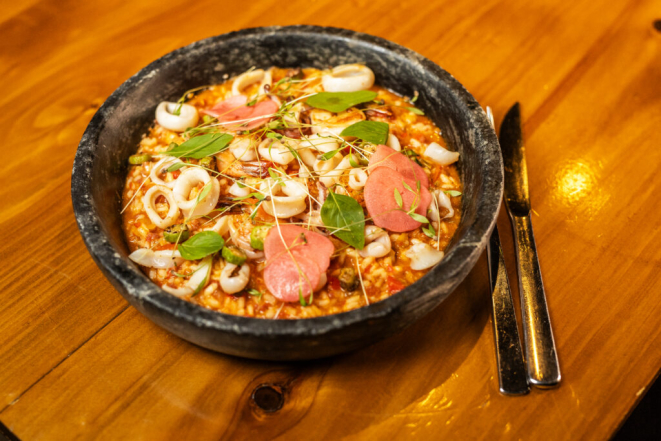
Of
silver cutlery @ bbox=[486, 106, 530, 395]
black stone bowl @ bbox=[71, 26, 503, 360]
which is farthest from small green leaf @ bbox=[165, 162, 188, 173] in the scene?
silver cutlery @ bbox=[486, 106, 530, 395]

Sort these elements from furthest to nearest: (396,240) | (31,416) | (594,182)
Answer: (594,182), (396,240), (31,416)

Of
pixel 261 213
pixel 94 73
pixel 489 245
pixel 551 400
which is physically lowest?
pixel 551 400

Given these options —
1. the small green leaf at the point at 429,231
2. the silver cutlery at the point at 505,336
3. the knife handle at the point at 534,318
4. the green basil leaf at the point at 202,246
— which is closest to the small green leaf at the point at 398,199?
the small green leaf at the point at 429,231

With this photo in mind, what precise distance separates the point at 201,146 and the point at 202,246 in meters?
0.50

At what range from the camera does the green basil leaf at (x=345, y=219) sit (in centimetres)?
192

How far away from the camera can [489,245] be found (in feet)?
7.20

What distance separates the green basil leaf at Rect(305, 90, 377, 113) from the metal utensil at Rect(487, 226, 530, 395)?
2.97 ft

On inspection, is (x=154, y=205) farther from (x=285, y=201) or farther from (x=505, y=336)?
(x=505, y=336)

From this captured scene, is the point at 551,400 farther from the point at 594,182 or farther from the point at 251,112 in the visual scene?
the point at 251,112

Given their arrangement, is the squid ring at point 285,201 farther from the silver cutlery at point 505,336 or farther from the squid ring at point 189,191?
the silver cutlery at point 505,336

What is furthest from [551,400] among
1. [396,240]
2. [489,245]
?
[396,240]

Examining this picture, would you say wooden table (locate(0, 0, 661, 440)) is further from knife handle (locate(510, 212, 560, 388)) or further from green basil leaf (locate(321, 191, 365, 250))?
green basil leaf (locate(321, 191, 365, 250))

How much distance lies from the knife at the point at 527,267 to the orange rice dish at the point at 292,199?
0.31 meters

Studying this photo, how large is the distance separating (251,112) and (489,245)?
4.05ft
